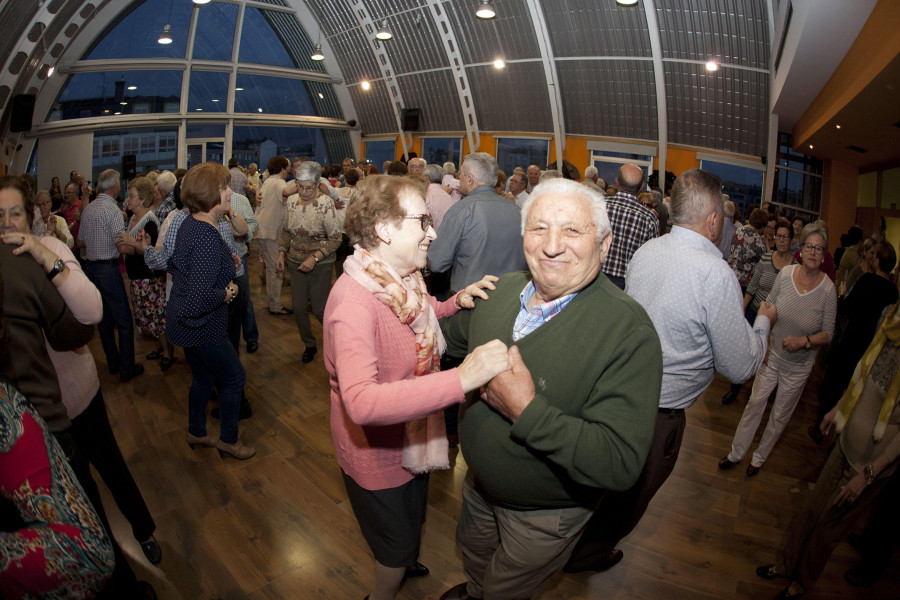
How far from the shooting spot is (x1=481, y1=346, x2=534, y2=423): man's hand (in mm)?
1304

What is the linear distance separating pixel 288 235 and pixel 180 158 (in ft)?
36.3

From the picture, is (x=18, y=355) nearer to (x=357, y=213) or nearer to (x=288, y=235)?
(x=357, y=213)

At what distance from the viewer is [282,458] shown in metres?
3.25

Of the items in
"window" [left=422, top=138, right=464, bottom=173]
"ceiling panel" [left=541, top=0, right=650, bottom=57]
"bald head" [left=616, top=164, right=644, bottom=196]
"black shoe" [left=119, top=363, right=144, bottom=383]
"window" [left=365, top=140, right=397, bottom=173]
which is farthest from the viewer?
"window" [left=365, top=140, right=397, bottom=173]

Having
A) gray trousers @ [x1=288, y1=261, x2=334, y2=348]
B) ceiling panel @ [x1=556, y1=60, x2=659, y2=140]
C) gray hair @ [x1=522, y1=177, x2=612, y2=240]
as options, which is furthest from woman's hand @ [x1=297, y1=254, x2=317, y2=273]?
ceiling panel @ [x1=556, y1=60, x2=659, y2=140]

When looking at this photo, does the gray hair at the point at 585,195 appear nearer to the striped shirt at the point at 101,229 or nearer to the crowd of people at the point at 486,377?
the crowd of people at the point at 486,377

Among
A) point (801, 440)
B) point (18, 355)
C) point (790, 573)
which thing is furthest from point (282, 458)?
point (801, 440)

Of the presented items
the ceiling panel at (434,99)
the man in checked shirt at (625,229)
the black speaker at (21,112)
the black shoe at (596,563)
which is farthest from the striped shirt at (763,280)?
the black speaker at (21,112)

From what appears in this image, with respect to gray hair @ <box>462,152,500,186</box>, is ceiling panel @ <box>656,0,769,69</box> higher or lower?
higher

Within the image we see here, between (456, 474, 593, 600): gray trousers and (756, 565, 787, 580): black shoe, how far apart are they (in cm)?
143

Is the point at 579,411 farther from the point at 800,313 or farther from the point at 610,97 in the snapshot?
the point at 610,97

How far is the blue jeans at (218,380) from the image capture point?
2.88 metres

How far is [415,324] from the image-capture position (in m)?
1.72

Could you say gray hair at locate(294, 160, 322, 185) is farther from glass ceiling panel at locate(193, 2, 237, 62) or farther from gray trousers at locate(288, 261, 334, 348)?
glass ceiling panel at locate(193, 2, 237, 62)
